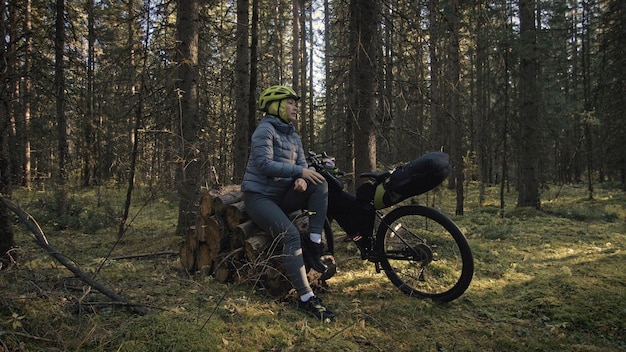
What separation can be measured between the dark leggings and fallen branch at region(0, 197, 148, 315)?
1241mm

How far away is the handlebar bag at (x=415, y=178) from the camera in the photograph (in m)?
3.36

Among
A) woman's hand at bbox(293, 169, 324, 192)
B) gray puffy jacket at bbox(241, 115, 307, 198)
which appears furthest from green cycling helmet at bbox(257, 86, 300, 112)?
woman's hand at bbox(293, 169, 324, 192)

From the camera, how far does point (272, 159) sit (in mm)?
3531

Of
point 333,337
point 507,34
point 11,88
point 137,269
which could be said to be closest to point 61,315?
point 333,337

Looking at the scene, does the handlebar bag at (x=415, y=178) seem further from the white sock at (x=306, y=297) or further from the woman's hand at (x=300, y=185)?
the white sock at (x=306, y=297)

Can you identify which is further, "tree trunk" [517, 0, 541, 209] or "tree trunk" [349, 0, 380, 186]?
"tree trunk" [517, 0, 541, 209]

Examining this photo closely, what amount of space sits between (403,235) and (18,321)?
3.21 metres

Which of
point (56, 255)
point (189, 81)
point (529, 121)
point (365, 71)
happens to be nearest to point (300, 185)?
point (56, 255)

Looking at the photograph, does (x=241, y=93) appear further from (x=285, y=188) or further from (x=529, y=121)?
(x=529, y=121)

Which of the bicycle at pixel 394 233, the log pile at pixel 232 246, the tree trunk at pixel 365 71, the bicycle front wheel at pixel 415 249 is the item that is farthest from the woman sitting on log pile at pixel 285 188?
the tree trunk at pixel 365 71

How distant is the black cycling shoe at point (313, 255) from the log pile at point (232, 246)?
22cm

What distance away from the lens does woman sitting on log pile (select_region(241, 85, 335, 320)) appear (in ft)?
11.2

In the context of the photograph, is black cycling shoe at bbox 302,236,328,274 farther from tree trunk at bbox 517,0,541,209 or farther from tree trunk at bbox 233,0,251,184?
tree trunk at bbox 517,0,541,209

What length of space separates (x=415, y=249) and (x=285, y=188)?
Answer: 1.48 metres
